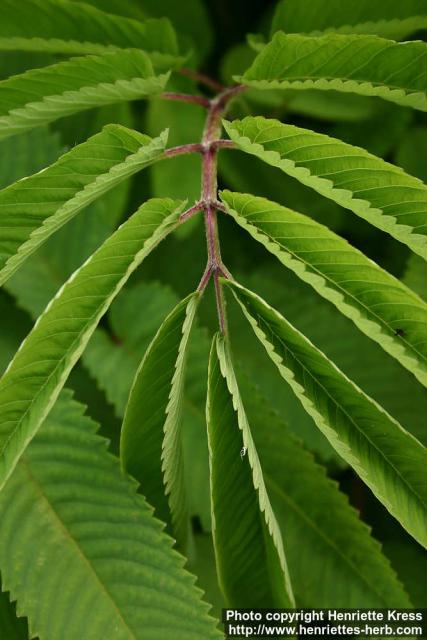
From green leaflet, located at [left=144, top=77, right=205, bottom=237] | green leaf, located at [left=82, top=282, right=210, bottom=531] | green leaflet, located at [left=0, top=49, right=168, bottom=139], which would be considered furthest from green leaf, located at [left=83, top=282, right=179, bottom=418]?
green leaflet, located at [left=0, top=49, right=168, bottom=139]

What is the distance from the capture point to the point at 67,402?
1.03 m

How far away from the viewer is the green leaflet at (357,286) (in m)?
0.67

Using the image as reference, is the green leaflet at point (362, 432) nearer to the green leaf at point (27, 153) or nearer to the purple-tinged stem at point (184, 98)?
the purple-tinged stem at point (184, 98)

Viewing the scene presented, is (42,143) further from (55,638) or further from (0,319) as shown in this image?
(55,638)

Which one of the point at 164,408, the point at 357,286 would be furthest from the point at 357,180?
the point at 164,408

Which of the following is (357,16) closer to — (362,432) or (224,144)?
(224,144)

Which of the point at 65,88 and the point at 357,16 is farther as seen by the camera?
the point at 357,16

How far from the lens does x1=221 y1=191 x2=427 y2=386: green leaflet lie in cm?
67

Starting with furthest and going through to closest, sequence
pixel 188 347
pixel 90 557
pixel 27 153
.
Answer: pixel 27 153, pixel 188 347, pixel 90 557

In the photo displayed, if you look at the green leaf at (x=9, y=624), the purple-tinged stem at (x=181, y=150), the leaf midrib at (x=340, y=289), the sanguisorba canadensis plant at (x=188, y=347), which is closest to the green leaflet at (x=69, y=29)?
the sanguisorba canadensis plant at (x=188, y=347)

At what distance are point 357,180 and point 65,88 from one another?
14.6 inches

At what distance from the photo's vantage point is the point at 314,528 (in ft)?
3.34

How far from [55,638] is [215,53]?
4.07 feet

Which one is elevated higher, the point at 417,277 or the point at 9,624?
the point at 417,277
